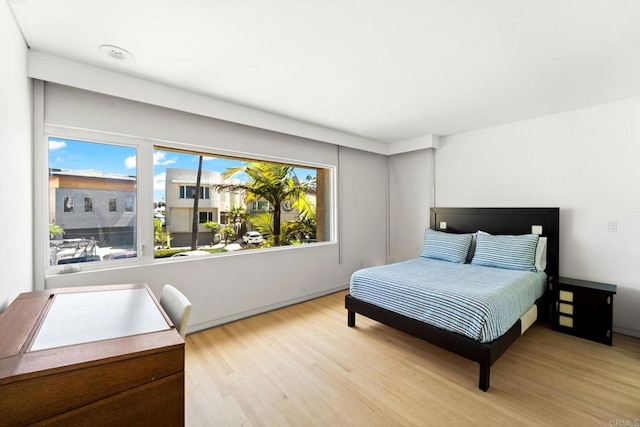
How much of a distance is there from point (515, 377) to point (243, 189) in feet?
10.7

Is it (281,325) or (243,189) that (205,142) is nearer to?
(243,189)

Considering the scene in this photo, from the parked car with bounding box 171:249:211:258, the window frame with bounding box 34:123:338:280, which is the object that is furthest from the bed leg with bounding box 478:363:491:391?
the parked car with bounding box 171:249:211:258

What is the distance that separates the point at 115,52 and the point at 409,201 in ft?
13.7

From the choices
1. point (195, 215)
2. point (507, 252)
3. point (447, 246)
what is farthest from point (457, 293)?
point (195, 215)

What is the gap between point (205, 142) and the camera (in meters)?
3.02

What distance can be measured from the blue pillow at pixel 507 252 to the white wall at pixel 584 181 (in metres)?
0.52

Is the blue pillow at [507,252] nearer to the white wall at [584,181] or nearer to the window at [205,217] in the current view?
the white wall at [584,181]

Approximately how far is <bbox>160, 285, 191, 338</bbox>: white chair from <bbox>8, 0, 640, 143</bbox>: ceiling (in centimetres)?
163

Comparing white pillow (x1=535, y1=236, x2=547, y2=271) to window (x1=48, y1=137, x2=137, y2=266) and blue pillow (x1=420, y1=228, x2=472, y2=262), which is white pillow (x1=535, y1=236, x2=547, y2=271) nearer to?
blue pillow (x1=420, y1=228, x2=472, y2=262)

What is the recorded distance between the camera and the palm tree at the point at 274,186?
359 cm

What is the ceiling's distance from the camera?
5.24 feet

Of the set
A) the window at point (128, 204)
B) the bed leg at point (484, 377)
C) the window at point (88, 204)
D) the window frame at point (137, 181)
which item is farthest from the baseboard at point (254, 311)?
the bed leg at point (484, 377)

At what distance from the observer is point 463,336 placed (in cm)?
212

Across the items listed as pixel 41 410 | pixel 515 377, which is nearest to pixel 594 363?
pixel 515 377
